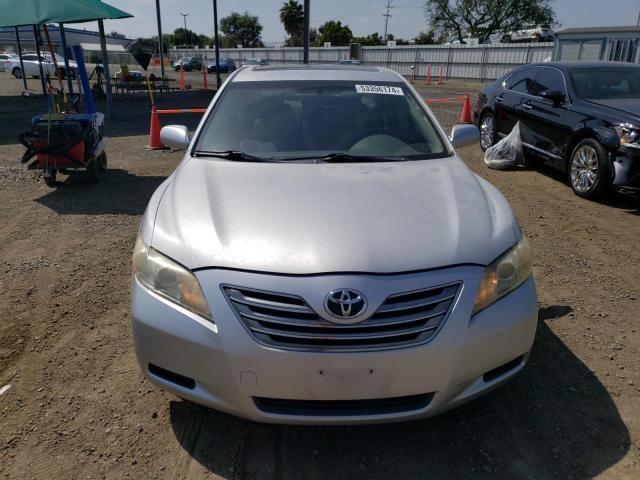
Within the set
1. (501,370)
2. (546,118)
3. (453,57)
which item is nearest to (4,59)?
(453,57)

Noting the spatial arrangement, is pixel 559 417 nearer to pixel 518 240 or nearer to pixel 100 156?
pixel 518 240

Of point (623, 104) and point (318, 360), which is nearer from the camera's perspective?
point (318, 360)

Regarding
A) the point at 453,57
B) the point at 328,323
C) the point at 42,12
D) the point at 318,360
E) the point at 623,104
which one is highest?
the point at 42,12

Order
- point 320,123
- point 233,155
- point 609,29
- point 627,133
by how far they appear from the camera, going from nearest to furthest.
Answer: point 233,155
point 320,123
point 627,133
point 609,29

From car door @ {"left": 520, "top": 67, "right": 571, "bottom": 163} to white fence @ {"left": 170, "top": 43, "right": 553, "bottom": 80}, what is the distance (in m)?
21.8

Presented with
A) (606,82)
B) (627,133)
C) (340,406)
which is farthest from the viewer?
(606,82)

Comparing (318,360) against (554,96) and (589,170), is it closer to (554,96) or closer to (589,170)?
(589,170)

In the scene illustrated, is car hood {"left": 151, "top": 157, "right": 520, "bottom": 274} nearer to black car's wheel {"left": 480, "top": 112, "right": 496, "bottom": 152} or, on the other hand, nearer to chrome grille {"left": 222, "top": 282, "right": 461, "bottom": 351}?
chrome grille {"left": 222, "top": 282, "right": 461, "bottom": 351}

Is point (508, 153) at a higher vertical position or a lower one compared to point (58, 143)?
lower

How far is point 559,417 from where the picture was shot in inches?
103

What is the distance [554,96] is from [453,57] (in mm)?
30049

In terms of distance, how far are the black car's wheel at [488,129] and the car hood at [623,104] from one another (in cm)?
227

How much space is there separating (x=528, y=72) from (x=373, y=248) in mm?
7289

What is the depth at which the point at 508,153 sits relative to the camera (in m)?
8.06
